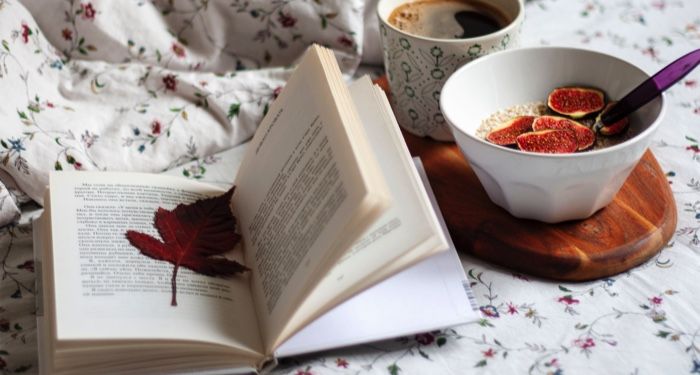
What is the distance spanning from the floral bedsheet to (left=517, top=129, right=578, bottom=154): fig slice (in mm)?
141

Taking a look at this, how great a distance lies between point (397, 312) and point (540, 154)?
21 cm

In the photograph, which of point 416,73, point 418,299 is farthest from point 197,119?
point 418,299

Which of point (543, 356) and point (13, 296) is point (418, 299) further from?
point (13, 296)

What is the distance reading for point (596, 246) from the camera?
881mm

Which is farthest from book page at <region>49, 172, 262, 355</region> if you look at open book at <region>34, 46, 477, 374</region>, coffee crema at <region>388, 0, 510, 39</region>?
coffee crema at <region>388, 0, 510, 39</region>

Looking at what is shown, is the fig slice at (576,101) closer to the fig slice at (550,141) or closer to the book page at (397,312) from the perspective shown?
the fig slice at (550,141)

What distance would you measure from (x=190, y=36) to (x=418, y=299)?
0.61 m

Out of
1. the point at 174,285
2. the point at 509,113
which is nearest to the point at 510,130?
the point at 509,113

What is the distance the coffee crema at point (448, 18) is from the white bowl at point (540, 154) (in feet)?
0.30

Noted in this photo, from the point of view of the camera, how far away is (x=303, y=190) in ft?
2.63

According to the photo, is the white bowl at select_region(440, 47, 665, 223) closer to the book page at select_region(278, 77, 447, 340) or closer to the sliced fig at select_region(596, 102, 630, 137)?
the sliced fig at select_region(596, 102, 630, 137)

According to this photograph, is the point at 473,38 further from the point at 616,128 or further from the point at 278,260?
the point at 278,260

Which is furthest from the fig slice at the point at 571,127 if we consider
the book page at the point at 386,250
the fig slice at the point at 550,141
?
the book page at the point at 386,250

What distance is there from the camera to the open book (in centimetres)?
73
